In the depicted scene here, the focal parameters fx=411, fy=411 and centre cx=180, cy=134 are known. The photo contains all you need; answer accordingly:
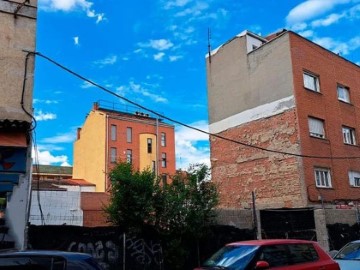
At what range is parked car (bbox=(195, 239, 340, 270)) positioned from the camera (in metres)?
8.15

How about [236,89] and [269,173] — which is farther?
[236,89]

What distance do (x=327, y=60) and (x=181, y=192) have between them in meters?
15.9

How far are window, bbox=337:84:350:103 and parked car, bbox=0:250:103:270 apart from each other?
75.7 feet

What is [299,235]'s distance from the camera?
17.1m

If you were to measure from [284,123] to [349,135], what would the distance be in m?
5.59

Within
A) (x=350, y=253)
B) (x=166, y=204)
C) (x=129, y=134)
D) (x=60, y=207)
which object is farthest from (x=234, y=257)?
(x=129, y=134)

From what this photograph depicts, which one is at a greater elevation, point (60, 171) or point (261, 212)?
point (60, 171)

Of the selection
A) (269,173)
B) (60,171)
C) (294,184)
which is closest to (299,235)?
(294,184)

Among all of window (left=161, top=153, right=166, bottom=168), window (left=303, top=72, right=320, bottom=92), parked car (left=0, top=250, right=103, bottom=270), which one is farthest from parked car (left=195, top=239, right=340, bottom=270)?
window (left=161, top=153, right=166, bottom=168)

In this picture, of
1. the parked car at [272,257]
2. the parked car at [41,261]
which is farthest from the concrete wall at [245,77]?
the parked car at [41,261]

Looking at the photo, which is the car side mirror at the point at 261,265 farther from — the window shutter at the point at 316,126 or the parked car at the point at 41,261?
the window shutter at the point at 316,126

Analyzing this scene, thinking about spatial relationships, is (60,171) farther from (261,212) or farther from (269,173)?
(261,212)

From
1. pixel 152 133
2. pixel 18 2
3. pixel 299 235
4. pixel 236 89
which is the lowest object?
pixel 299 235

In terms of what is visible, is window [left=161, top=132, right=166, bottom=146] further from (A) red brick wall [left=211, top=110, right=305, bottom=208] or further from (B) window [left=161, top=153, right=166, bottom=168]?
(A) red brick wall [left=211, top=110, right=305, bottom=208]
